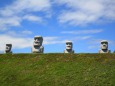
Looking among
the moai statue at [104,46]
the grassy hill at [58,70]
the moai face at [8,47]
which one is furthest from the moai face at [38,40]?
the moai statue at [104,46]

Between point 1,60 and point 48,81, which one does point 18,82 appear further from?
point 1,60

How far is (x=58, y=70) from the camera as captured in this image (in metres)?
26.6

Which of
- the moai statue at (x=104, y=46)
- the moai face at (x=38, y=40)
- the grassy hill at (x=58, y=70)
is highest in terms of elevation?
the moai face at (x=38, y=40)

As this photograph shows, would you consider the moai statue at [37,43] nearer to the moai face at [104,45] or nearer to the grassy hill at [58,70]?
the grassy hill at [58,70]

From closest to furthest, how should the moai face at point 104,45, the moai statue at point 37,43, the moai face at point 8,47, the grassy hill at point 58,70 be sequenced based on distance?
1. the grassy hill at point 58,70
2. the moai face at point 104,45
3. the moai statue at point 37,43
4. the moai face at point 8,47

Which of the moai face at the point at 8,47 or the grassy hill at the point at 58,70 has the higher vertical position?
the moai face at the point at 8,47

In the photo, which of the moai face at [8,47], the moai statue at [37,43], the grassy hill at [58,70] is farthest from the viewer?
the moai face at [8,47]

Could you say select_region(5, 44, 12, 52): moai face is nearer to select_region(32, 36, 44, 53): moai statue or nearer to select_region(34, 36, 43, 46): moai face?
select_region(32, 36, 44, 53): moai statue

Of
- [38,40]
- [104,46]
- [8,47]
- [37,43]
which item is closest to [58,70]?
[104,46]

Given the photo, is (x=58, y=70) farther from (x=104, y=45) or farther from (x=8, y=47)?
(x=8, y=47)

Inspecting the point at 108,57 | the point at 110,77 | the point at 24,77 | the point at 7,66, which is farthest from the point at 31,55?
the point at 110,77

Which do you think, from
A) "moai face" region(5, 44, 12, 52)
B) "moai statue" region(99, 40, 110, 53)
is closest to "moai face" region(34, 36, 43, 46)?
"moai face" region(5, 44, 12, 52)

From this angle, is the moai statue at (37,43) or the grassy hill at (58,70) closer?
the grassy hill at (58,70)

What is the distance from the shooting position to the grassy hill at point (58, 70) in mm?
23891
